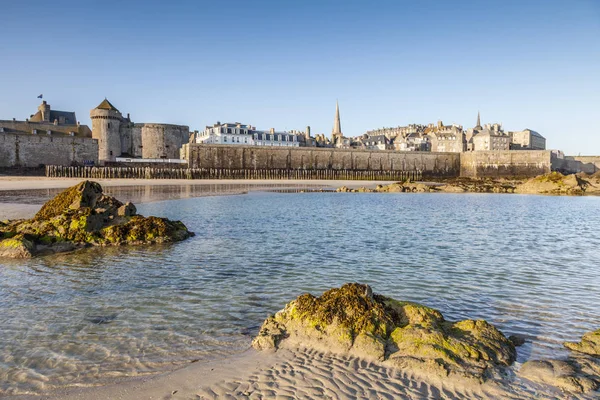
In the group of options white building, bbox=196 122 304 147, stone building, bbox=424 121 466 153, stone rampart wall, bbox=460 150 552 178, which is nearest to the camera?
stone rampart wall, bbox=460 150 552 178

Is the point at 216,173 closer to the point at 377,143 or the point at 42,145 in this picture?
the point at 42,145

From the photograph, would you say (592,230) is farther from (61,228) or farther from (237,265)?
(61,228)

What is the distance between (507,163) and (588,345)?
57.7 m

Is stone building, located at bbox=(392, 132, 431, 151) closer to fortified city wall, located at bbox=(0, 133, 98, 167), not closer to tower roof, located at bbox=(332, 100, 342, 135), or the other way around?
tower roof, located at bbox=(332, 100, 342, 135)

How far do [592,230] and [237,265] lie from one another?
12197mm

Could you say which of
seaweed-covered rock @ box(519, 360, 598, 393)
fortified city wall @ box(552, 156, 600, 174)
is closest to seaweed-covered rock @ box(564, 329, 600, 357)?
seaweed-covered rock @ box(519, 360, 598, 393)

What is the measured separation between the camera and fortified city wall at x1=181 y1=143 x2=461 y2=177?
48.4m

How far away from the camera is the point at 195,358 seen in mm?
3877

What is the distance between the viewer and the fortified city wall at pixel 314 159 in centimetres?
4838

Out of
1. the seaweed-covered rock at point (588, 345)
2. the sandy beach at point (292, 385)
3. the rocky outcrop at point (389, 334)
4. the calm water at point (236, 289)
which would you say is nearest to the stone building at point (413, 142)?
the calm water at point (236, 289)

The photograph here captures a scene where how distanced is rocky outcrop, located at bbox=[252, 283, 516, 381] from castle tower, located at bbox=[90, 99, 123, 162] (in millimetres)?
50685

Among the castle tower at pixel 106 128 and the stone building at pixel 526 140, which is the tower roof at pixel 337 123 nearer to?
the stone building at pixel 526 140

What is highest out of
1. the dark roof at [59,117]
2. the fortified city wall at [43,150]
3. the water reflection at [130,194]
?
the dark roof at [59,117]

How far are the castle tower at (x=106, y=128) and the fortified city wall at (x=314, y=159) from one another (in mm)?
8311
